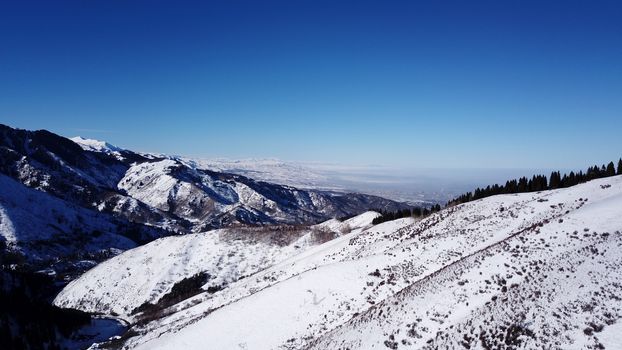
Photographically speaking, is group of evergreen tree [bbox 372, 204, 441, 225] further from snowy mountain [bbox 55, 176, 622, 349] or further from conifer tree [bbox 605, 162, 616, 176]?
conifer tree [bbox 605, 162, 616, 176]

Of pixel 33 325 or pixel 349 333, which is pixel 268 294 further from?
pixel 33 325

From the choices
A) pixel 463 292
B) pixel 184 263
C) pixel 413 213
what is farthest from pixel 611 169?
pixel 184 263

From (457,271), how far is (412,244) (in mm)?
14104

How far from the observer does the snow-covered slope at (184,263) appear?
288ft

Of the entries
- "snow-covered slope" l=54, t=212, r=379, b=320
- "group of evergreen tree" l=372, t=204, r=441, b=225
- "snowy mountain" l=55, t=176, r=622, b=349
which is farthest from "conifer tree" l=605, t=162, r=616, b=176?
"snow-covered slope" l=54, t=212, r=379, b=320

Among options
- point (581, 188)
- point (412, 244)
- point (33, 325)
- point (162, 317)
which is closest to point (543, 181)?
point (581, 188)

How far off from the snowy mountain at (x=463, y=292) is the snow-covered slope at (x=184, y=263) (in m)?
31.8

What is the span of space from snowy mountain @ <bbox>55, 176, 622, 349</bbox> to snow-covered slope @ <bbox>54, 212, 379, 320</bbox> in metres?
31.8

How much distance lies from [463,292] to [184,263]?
8306cm

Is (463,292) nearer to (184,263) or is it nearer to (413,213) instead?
(413,213)

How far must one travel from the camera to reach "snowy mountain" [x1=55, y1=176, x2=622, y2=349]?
2083cm

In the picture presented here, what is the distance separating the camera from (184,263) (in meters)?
95.1

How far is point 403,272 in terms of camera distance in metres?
36.9

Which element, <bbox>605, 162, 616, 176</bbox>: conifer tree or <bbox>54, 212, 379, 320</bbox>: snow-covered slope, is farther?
<bbox>54, 212, 379, 320</bbox>: snow-covered slope
